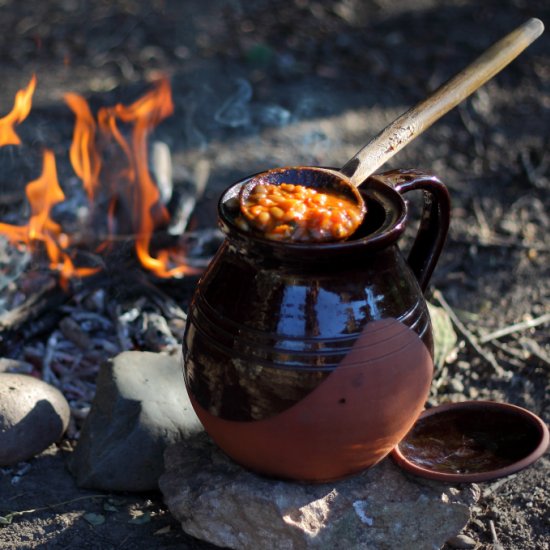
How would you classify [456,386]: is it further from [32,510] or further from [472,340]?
[32,510]

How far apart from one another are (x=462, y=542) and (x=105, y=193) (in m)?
2.85

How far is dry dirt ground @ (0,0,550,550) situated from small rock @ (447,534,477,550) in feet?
0.23

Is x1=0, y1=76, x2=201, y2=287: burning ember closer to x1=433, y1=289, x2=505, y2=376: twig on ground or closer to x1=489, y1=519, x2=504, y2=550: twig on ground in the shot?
x1=433, y1=289, x2=505, y2=376: twig on ground

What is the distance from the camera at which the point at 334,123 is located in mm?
6586

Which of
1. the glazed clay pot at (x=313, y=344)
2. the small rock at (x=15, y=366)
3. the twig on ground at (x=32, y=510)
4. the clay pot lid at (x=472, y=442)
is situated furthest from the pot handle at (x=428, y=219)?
the small rock at (x=15, y=366)

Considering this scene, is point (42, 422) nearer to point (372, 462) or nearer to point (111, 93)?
point (372, 462)

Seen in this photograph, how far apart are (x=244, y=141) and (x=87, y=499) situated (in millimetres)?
3779

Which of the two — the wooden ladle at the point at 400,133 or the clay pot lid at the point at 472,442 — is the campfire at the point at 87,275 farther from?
the wooden ladle at the point at 400,133

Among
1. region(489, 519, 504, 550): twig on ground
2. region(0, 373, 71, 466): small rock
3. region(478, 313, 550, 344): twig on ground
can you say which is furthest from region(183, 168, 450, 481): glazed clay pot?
region(478, 313, 550, 344): twig on ground

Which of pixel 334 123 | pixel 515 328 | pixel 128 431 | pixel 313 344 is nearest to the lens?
pixel 313 344

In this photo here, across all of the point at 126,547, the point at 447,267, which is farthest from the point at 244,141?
the point at 126,547

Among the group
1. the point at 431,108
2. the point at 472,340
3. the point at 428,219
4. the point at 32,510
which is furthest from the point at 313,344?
the point at 472,340

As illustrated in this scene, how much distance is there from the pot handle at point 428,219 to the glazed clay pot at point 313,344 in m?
0.01

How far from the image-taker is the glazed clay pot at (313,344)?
2.37 meters
